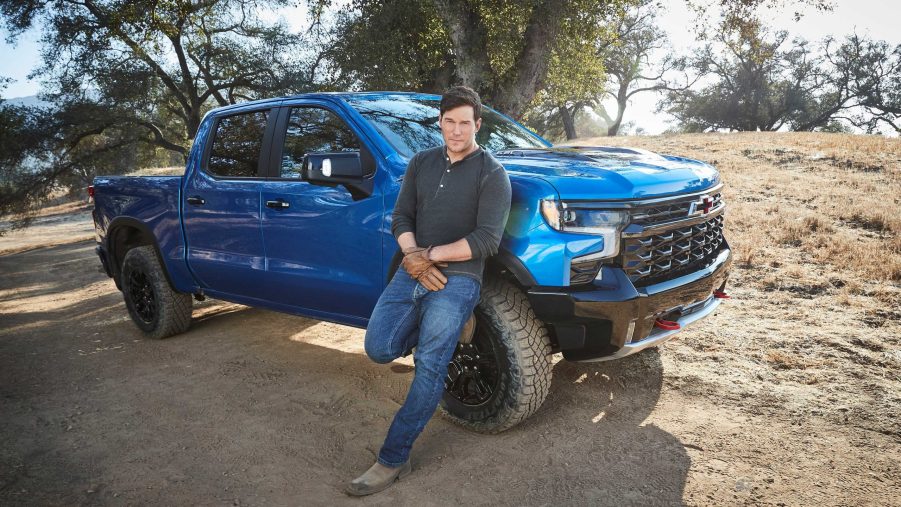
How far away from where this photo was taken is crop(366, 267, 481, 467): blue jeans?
3002 mm

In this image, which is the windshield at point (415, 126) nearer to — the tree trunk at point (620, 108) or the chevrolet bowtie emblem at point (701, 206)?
the chevrolet bowtie emblem at point (701, 206)

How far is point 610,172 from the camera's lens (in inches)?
127

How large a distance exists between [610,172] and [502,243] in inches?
26.7

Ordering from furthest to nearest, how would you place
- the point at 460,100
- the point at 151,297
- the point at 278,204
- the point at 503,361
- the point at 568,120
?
the point at 568,120 → the point at 151,297 → the point at 278,204 → the point at 503,361 → the point at 460,100

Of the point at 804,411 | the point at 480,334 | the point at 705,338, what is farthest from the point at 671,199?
the point at 705,338

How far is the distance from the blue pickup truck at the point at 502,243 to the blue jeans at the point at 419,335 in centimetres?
28

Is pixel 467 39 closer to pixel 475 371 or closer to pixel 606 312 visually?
pixel 475 371

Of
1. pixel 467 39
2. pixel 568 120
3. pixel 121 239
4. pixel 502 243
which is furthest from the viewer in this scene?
pixel 568 120

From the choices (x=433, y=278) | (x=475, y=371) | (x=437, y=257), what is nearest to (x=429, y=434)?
(x=475, y=371)

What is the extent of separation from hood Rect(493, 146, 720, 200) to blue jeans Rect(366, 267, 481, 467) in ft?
2.39

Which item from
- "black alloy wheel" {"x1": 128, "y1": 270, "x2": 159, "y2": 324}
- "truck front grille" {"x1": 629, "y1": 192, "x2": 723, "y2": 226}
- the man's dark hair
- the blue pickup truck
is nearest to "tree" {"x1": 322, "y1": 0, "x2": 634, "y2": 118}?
the blue pickup truck

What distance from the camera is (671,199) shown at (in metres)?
3.30

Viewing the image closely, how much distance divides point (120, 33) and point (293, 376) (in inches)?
460

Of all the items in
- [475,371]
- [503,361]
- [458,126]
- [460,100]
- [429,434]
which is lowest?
[429,434]
